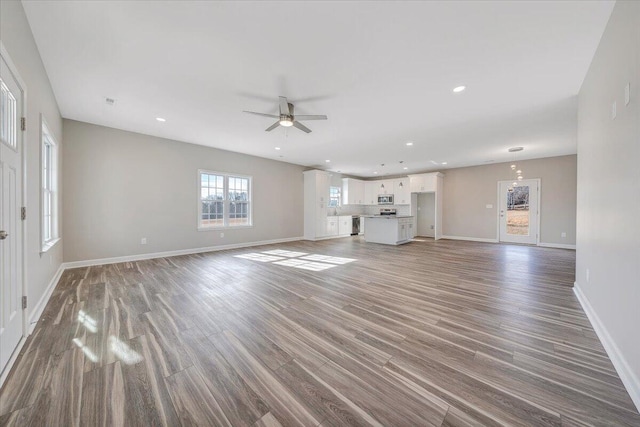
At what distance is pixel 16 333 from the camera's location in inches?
73.4

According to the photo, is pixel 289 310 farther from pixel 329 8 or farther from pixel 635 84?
pixel 635 84

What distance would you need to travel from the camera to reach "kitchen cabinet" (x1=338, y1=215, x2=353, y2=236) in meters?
9.52

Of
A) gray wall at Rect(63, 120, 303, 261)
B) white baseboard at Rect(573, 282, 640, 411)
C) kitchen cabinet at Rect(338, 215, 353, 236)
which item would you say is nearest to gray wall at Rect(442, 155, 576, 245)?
kitchen cabinet at Rect(338, 215, 353, 236)

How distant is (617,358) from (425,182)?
25.3 feet

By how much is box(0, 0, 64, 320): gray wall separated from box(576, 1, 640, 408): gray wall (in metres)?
4.23

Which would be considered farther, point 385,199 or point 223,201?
point 385,199

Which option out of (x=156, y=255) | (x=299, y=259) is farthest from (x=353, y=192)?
(x=156, y=255)

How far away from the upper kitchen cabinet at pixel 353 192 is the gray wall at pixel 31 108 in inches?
337

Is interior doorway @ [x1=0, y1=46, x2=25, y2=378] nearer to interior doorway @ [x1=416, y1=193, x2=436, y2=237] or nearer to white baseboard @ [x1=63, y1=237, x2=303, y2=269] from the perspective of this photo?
white baseboard @ [x1=63, y1=237, x2=303, y2=269]

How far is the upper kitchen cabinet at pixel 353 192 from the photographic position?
33.6ft

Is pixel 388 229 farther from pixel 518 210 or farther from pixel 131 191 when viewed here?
pixel 131 191

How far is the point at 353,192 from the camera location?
1042 centimetres

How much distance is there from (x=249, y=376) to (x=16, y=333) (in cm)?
194

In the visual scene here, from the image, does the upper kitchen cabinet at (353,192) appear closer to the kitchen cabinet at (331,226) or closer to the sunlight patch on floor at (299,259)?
the kitchen cabinet at (331,226)
